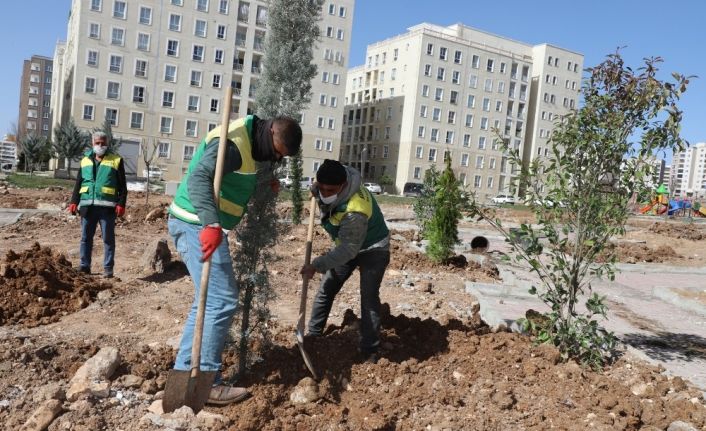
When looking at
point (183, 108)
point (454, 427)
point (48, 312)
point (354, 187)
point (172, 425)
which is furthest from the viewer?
point (183, 108)

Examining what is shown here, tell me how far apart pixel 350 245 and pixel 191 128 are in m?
51.7

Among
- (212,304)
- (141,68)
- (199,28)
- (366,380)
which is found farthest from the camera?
(199,28)

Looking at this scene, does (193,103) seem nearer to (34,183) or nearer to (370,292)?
(34,183)

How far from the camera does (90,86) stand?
4944 cm

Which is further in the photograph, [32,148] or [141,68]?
[141,68]

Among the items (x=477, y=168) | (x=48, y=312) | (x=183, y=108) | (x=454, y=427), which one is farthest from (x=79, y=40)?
(x=454, y=427)

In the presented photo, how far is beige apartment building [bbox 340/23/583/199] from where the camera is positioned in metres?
67.4

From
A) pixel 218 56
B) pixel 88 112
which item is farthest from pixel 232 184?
pixel 218 56

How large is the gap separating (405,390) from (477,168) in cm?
6864

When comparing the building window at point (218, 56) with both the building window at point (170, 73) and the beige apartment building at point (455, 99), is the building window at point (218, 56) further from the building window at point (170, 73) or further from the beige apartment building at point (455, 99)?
the beige apartment building at point (455, 99)

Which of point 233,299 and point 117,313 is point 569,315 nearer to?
point 233,299

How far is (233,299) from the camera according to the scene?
3.56 m

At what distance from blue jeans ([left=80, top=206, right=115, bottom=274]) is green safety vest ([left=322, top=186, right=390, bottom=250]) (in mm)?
Answer: 3630

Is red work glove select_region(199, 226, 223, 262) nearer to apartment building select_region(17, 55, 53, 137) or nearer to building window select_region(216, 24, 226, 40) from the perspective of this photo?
building window select_region(216, 24, 226, 40)
